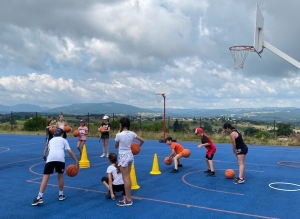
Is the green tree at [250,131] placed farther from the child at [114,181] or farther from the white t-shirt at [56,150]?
the white t-shirt at [56,150]

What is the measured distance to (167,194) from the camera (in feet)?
27.0

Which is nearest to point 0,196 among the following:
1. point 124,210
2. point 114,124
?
point 124,210

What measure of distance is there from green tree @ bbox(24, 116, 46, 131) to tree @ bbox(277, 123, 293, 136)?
23.4 metres

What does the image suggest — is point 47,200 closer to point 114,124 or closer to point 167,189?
point 167,189

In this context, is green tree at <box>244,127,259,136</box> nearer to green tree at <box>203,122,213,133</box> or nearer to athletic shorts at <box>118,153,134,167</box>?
green tree at <box>203,122,213,133</box>

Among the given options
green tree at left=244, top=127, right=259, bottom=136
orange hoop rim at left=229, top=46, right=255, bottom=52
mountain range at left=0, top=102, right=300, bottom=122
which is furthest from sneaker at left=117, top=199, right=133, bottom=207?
mountain range at left=0, top=102, right=300, bottom=122

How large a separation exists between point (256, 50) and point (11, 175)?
9.29 metres

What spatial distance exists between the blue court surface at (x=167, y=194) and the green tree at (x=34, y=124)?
24400 millimetres

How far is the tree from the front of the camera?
2575 centimetres

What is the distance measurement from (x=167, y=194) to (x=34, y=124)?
103ft

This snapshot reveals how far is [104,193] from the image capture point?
27.0ft

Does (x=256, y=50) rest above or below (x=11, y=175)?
above

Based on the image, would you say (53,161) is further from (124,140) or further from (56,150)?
(124,140)

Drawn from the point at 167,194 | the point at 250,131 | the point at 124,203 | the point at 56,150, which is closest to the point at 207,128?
the point at 250,131
